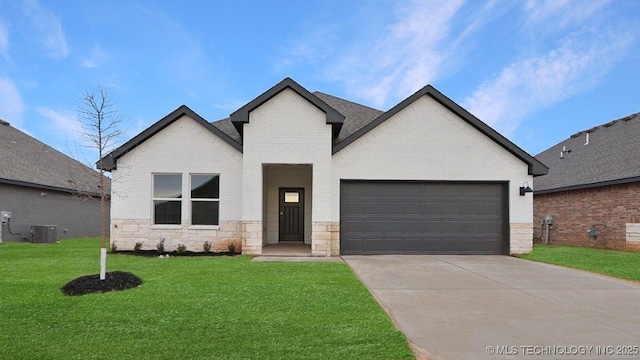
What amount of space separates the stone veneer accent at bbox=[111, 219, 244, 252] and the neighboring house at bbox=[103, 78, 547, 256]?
0.11 ft

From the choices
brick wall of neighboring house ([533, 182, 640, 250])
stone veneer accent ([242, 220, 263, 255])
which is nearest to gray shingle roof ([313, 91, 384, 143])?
stone veneer accent ([242, 220, 263, 255])

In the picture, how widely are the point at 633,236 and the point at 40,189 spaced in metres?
25.6

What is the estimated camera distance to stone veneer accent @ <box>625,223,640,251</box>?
14.2 meters

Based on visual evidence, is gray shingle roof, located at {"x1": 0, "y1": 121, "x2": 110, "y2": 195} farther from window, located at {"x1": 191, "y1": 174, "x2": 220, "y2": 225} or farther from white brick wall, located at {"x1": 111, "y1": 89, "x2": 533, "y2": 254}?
window, located at {"x1": 191, "y1": 174, "x2": 220, "y2": 225}

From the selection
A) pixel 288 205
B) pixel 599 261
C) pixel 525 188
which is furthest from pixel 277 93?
pixel 599 261

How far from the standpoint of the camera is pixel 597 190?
16.2 meters

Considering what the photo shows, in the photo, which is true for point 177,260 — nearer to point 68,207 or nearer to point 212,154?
point 212,154

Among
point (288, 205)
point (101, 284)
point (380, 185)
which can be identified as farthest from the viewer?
point (288, 205)

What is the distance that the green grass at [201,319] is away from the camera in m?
4.04

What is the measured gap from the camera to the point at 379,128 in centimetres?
1248

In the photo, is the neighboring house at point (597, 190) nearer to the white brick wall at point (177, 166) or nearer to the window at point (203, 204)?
the white brick wall at point (177, 166)

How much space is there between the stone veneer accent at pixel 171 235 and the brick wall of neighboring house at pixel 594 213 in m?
14.4

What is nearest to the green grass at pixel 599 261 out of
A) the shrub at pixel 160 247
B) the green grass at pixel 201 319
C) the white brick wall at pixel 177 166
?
the green grass at pixel 201 319

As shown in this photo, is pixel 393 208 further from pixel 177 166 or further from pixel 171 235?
pixel 171 235
